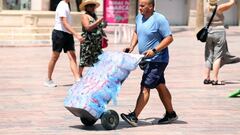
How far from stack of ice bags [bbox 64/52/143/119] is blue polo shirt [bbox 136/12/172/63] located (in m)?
0.31

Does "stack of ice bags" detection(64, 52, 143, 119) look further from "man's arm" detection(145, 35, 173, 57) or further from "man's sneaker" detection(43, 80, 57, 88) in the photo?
"man's sneaker" detection(43, 80, 57, 88)

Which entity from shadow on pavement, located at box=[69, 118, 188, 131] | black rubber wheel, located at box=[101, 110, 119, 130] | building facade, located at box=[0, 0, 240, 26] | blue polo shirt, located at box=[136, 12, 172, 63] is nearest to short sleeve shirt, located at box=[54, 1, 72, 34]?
shadow on pavement, located at box=[69, 118, 188, 131]

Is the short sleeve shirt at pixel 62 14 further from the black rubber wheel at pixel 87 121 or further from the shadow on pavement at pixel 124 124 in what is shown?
the black rubber wheel at pixel 87 121

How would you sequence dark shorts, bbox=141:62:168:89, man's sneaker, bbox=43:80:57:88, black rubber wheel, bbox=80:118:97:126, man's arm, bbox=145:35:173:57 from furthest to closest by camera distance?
man's sneaker, bbox=43:80:57:88
dark shorts, bbox=141:62:168:89
black rubber wheel, bbox=80:118:97:126
man's arm, bbox=145:35:173:57

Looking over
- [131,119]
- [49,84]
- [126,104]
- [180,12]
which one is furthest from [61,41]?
[180,12]

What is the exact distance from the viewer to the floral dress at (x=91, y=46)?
13102mm

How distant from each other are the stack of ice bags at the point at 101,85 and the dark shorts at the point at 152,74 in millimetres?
286

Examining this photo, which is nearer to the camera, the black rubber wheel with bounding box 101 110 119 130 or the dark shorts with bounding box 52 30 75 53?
the black rubber wheel with bounding box 101 110 119 130

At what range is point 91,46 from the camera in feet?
43.1

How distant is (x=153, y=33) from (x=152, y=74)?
503 millimetres

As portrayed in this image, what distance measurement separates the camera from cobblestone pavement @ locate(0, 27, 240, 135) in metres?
9.11

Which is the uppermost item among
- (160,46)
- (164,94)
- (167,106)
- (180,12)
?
(160,46)

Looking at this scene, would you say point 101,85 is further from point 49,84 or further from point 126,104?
point 49,84

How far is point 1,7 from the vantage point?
30000mm
